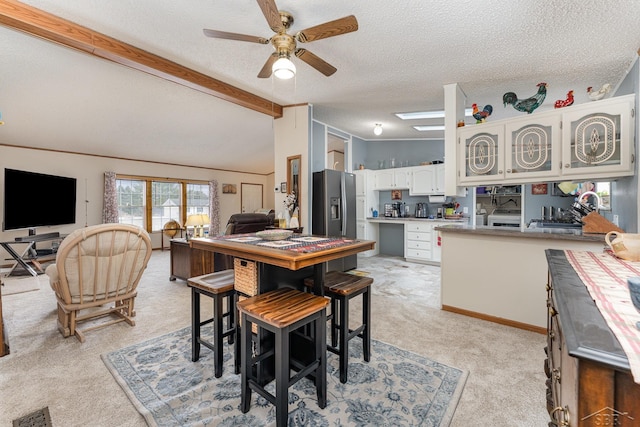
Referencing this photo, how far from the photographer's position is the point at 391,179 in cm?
602

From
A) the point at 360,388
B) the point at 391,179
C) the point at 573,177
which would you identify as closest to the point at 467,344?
the point at 360,388

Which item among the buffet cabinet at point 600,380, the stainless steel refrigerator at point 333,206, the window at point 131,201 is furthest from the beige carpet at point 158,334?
the window at point 131,201

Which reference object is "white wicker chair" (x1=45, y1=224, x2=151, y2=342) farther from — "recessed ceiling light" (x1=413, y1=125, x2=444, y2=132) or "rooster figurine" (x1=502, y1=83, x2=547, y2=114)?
"recessed ceiling light" (x1=413, y1=125, x2=444, y2=132)

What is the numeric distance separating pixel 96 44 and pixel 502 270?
14.5ft

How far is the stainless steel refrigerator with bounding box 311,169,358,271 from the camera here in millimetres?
4402

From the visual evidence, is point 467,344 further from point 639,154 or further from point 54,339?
point 54,339

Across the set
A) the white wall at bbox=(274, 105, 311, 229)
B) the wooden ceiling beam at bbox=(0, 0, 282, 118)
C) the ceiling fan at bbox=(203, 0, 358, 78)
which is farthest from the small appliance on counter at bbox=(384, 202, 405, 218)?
the ceiling fan at bbox=(203, 0, 358, 78)

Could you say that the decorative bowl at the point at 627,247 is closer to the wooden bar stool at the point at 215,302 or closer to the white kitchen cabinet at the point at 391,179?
the wooden bar stool at the point at 215,302

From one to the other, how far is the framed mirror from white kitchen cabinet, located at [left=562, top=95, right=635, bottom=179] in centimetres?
319

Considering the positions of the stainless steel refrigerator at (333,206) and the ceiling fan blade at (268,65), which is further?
the stainless steel refrigerator at (333,206)

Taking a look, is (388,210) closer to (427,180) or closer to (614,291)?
(427,180)

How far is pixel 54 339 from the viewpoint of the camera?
2.39 meters

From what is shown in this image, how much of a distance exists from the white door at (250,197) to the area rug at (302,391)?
6970 mm

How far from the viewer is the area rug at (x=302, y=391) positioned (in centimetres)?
152
